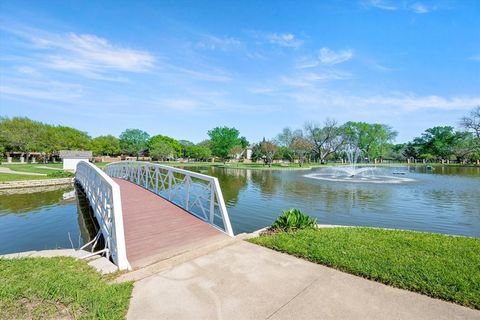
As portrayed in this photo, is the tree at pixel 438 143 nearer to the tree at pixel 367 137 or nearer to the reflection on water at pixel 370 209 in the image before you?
the tree at pixel 367 137

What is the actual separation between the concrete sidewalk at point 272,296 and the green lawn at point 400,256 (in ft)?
0.76

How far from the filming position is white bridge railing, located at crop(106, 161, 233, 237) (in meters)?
7.14

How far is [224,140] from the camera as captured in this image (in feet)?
203

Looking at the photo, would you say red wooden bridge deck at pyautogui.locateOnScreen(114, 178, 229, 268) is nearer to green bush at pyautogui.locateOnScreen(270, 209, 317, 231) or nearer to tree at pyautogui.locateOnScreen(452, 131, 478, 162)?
green bush at pyautogui.locateOnScreen(270, 209, 317, 231)

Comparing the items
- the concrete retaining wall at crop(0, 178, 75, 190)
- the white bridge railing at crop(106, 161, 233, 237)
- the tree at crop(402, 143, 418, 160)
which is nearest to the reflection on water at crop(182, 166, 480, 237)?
the white bridge railing at crop(106, 161, 233, 237)

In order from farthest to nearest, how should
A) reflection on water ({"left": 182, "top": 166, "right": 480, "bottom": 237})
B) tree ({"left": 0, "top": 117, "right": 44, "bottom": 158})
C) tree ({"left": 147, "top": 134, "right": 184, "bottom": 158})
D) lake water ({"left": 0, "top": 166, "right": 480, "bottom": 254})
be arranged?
tree ({"left": 147, "top": 134, "right": 184, "bottom": 158}), tree ({"left": 0, "top": 117, "right": 44, "bottom": 158}), reflection on water ({"left": 182, "top": 166, "right": 480, "bottom": 237}), lake water ({"left": 0, "top": 166, "right": 480, "bottom": 254})

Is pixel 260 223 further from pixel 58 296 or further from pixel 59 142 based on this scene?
pixel 59 142

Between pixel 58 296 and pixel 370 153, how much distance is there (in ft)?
266

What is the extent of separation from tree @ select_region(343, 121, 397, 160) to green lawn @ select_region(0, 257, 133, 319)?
72.0 m

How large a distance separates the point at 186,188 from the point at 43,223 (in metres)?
6.73

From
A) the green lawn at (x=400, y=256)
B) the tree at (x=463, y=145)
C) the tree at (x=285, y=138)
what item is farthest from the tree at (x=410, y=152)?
the green lawn at (x=400, y=256)

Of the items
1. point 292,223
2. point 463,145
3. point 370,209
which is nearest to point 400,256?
point 292,223

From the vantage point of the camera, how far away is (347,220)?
10234 mm

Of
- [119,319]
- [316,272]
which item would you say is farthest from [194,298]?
[316,272]
